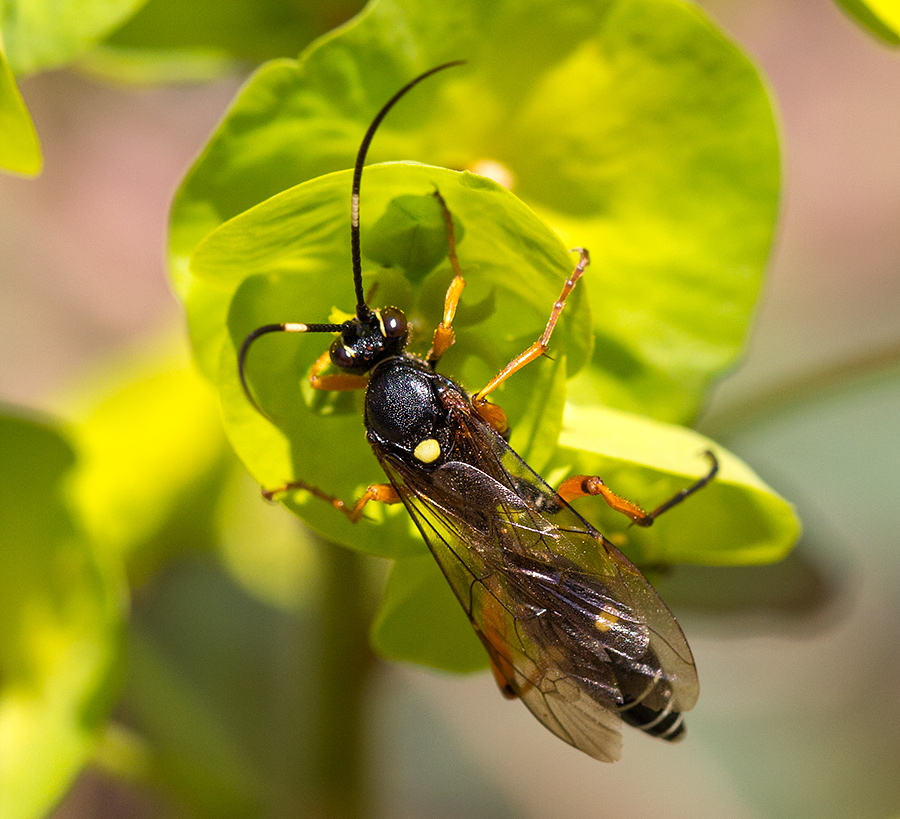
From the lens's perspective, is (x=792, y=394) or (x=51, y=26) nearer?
(x=51, y=26)

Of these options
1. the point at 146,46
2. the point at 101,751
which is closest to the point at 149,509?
the point at 101,751

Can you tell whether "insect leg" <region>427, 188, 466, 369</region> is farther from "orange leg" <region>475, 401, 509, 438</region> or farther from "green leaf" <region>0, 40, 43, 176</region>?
"green leaf" <region>0, 40, 43, 176</region>

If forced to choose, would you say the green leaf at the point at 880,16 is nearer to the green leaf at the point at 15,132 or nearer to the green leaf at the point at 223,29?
the green leaf at the point at 223,29

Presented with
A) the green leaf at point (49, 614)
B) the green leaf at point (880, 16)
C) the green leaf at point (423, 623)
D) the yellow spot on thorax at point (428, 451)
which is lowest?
the green leaf at point (49, 614)

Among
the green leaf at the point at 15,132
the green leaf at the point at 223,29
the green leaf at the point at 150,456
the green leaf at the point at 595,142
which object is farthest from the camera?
the green leaf at the point at 150,456

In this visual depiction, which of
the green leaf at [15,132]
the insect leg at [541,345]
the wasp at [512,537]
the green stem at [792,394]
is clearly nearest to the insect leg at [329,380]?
the wasp at [512,537]

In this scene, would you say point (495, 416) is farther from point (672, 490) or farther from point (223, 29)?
point (223, 29)

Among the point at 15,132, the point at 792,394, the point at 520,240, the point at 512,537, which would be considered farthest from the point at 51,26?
the point at 792,394
